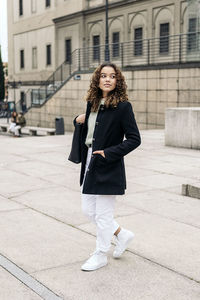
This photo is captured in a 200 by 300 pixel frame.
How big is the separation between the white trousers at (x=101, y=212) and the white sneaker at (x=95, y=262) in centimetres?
7

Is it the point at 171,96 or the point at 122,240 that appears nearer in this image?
the point at 122,240

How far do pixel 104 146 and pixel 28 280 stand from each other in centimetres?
128

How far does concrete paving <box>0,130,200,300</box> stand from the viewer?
376cm

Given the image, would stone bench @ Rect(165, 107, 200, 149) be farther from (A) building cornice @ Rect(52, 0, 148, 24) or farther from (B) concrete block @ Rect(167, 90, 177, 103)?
(A) building cornice @ Rect(52, 0, 148, 24)

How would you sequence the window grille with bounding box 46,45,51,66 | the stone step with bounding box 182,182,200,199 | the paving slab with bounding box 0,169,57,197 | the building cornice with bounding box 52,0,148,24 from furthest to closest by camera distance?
the window grille with bounding box 46,45,51,66
the building cornice with bounding box 52,0,148,24
the paving slab with bounding box 0,169,57,197
the stone step with bounding box 182,182,200,199

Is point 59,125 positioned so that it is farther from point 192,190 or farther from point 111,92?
point 111,92

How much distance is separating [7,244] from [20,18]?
46229 mm

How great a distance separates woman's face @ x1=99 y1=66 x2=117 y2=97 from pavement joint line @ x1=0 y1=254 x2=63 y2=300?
67.2 inches

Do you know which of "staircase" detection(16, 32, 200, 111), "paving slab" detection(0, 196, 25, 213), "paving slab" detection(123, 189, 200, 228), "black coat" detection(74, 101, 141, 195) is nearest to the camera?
"black coat" detection(74, 101, 141, 195)

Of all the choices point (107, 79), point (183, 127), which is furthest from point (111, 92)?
point (183, 127)

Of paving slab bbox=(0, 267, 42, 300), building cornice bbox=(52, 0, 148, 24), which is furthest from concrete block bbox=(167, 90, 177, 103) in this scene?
paving slab bbox=(0, 267, 42, 300)

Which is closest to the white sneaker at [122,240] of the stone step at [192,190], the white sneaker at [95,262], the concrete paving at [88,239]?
the concrete paving at [88,239]

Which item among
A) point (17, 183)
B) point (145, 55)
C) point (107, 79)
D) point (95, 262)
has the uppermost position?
point (145, 55)

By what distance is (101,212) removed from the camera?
4.05 meters
